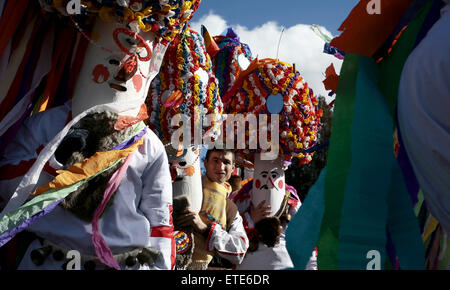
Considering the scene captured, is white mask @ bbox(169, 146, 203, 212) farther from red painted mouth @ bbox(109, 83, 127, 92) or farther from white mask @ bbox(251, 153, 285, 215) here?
white mask @ bbox(251, 153, 285, 215)

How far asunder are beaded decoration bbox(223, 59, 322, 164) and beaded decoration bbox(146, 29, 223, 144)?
3.89 feet

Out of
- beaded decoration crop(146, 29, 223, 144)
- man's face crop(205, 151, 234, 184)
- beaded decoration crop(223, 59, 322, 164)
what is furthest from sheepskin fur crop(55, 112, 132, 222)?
→ beaded decoration crop(223, 59, 322, 164)

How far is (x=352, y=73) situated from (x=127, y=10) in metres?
1.03

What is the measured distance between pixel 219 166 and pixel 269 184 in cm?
79

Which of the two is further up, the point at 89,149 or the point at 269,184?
the point at 89,149

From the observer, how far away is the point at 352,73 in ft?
4.98

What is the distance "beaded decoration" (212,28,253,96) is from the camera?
4562mm

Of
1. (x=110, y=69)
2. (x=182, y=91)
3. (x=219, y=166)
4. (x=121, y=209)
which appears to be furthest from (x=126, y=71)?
(x=219, y=166)

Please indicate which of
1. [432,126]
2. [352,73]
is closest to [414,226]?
[432,126]

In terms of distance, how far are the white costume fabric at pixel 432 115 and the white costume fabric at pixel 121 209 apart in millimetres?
1156

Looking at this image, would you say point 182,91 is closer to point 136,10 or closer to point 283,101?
point 136,10

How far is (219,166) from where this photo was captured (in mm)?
3594

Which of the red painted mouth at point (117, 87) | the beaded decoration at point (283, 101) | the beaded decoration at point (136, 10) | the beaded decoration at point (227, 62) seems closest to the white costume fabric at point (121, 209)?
the red painted mouth at point (117, 87)
